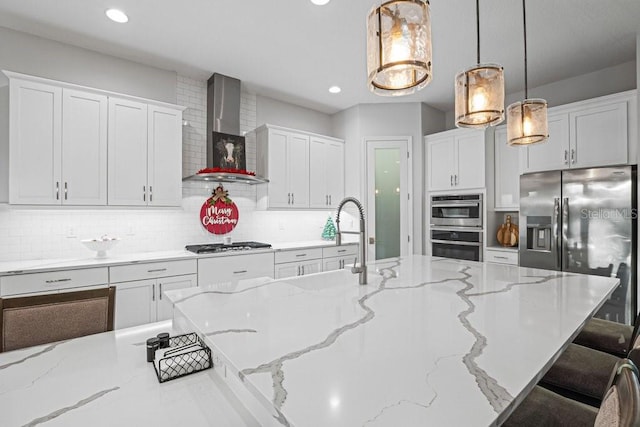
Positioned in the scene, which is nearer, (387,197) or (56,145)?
(56,145)

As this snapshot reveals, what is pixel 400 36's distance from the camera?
3.47 feet

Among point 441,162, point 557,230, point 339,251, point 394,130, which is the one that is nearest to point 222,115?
point 339,251

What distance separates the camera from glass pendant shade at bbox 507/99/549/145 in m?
1.92

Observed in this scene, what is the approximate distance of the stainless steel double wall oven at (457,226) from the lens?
400 cm

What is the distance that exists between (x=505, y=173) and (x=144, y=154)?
405 centimetres

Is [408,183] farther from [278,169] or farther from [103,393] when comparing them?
[103,393]

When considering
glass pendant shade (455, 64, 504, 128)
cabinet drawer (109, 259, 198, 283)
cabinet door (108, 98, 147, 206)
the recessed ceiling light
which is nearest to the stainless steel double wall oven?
glass pendant shade (455, 64, 504, 128)

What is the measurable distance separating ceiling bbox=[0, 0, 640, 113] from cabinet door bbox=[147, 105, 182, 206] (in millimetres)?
604

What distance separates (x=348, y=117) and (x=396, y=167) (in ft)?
3.47

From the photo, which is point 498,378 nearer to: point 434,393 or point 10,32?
point 434,393

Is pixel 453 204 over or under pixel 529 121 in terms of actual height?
under

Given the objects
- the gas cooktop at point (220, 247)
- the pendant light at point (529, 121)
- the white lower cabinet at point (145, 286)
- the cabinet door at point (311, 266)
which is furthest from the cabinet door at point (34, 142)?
the pendant light at point (529, 121)

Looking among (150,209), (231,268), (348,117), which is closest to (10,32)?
(150,209)

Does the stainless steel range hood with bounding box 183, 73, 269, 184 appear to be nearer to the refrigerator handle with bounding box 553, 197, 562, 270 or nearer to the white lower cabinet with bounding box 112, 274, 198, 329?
the white lower cabinet with bounding box 112, 274, 198, 329
